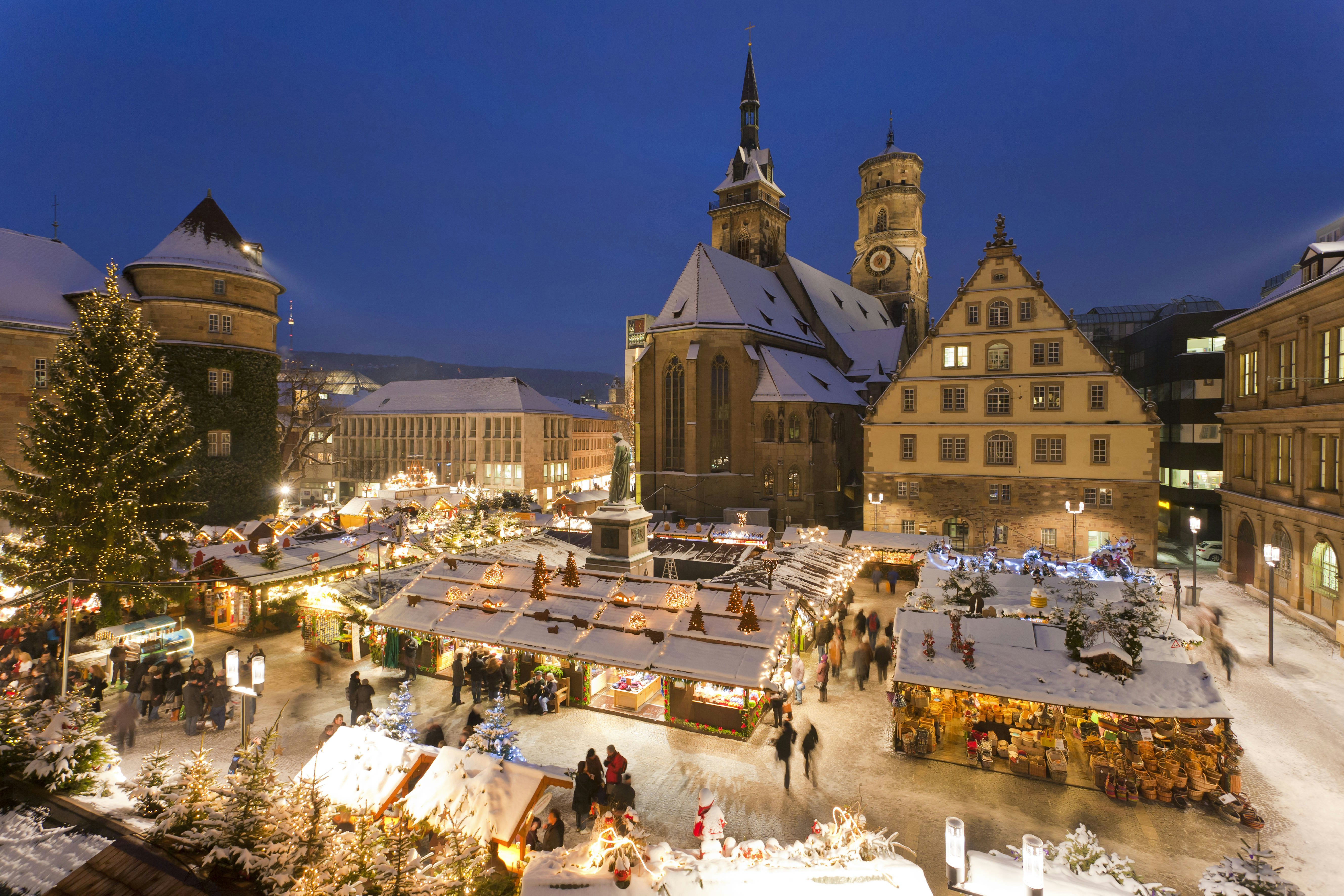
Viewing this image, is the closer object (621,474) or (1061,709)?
(1061,709)

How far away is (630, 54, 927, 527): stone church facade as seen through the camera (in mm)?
39188

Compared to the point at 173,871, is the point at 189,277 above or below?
above

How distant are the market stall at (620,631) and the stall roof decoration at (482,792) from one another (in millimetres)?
4493

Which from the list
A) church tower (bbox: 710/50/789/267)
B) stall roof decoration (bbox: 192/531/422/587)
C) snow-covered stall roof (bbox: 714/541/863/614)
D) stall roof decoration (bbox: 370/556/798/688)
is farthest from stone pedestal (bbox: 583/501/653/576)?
church tower (bbox: 710/50/789/267)

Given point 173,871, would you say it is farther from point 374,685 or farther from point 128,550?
point 128,550

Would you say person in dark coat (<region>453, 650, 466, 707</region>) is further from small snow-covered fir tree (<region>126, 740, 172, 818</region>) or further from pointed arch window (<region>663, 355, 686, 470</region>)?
pointed arch window (<region>663, 355, 686, 470</region>)

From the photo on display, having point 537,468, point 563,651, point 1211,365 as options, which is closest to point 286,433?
point 537,468

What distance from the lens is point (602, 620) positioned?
47.5 feet

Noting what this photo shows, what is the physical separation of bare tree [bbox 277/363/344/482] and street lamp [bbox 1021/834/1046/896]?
42512 mm

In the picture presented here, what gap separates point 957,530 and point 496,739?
27.8 metres

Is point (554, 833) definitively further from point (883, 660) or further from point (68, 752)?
point (883, 660)

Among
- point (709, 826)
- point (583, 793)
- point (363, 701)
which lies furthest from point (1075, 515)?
point (363, 701)

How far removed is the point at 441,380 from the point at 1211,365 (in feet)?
209

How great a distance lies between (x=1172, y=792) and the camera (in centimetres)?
1089
